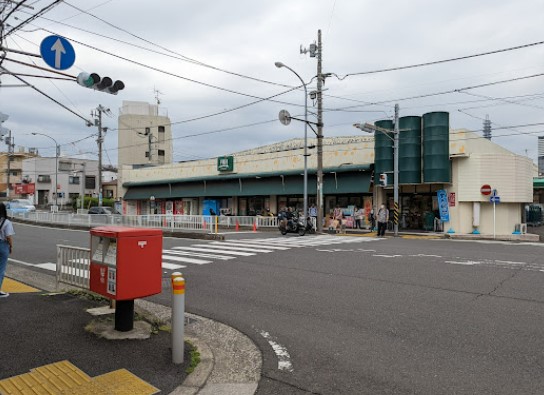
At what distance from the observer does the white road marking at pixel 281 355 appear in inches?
177

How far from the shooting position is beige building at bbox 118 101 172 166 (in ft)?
237

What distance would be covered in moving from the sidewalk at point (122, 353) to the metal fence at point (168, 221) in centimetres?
1558

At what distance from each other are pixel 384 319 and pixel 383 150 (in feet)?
65.4

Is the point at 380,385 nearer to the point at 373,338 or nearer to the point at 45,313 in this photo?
the point at 373,338

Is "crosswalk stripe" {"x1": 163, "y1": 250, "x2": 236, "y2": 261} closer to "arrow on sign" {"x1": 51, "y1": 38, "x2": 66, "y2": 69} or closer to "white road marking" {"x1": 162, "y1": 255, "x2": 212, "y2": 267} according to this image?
"white road marking" {"x1": 162, "y1": 255, "x2": 212, "y2": 267}

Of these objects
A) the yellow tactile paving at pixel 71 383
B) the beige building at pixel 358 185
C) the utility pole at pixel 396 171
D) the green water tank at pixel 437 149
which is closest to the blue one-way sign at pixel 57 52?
the yellow tactile paving at pixel 71 383

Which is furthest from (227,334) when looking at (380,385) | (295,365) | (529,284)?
(529,284)

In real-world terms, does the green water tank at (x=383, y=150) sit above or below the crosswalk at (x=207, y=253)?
above

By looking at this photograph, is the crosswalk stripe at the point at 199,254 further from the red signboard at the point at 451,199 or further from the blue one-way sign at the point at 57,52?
the red signboard at the point at 451,199

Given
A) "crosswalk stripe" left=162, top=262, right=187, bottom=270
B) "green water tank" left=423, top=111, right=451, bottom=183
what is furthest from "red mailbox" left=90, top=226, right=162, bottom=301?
"green water tank" left=423, top=111, right=451, bottom=183

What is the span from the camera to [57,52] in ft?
32.1

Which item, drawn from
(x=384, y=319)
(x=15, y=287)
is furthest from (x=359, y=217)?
(x=15, y=287)

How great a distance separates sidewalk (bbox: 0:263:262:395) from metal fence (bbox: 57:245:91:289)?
48 cm

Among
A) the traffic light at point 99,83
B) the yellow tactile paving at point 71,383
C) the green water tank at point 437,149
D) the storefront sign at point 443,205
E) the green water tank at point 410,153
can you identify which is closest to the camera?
the yellow tactile paving at point 71,383
